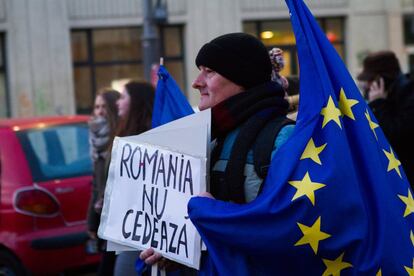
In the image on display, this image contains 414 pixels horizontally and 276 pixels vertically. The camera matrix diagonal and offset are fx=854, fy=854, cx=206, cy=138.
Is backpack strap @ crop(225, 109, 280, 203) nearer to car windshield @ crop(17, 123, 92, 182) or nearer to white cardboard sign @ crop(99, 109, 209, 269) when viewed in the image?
white cardboard sign @ crop(99, 109, 209, 269)

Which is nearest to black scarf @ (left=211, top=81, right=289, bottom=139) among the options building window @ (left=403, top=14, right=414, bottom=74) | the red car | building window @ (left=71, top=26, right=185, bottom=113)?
the red car

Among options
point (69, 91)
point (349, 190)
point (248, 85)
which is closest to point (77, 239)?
point (248, 85)

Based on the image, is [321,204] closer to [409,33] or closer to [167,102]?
[167,102]

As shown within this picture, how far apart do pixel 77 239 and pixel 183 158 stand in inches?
150

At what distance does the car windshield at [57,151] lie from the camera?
6633mm

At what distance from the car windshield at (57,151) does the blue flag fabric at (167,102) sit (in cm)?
295

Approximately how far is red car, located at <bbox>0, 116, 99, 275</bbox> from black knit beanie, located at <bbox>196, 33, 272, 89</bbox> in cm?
392

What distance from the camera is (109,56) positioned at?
1812 centimetres

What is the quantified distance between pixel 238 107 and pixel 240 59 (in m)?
0.17

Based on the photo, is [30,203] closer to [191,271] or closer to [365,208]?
[191,271]

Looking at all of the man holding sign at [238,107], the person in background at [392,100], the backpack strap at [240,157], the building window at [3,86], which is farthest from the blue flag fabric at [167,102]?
the building window at [3,86]

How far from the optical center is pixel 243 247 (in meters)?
2.53

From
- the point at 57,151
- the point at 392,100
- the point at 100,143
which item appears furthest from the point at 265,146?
the point at 57,151

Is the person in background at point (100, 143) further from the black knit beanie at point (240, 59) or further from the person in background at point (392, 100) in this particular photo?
the black knit beanie at point (240, 59)
